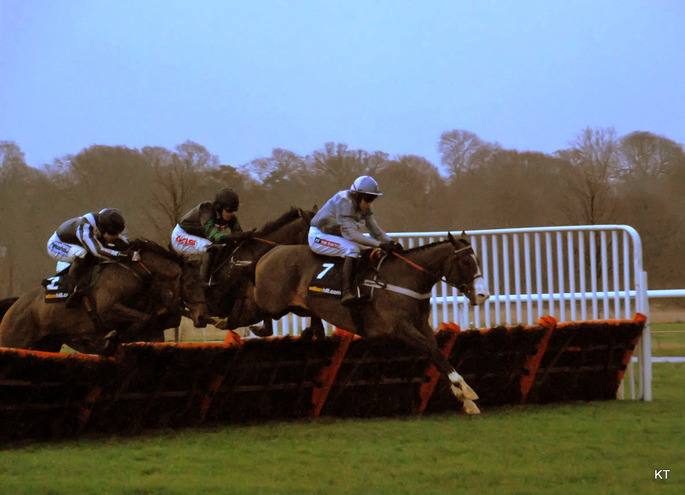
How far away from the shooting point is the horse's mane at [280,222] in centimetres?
890

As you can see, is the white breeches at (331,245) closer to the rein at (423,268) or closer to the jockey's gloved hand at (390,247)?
the jockey's gloved hand at (390,247)

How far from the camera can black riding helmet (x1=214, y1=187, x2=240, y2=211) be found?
8.86 meters

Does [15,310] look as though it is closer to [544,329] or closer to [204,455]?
[204,455]

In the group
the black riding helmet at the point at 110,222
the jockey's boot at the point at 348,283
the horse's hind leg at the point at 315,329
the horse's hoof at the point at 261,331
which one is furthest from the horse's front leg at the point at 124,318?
the jockey's boot at the point at 348,283

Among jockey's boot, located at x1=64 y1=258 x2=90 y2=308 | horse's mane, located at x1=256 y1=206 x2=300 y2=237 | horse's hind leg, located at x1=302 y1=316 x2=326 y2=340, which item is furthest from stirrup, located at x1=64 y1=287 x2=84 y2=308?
horse's hind leg, located at x1=302 y1=316 x2=326 y2=340

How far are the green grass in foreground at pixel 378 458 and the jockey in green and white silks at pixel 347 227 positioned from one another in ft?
4.74

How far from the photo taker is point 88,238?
8695 millimetres

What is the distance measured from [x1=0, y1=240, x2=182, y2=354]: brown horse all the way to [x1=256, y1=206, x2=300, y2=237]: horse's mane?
90 cm

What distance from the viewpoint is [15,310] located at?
29.4ft

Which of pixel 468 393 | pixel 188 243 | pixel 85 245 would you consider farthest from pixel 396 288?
pixel 85 245

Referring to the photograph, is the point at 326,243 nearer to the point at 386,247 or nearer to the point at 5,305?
the point at 386,247

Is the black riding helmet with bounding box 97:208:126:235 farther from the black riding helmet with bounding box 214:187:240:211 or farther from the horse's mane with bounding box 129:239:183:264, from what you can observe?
the black riding helmet with bounding box 214:187:240:211

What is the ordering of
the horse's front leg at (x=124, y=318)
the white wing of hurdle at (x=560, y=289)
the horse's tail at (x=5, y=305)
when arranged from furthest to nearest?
1. the horse's tail at (x=5, y=305)
2. the horse's front leg at (x=124, y=318)
3. the white wing of hurdle at (x=560, y=289)

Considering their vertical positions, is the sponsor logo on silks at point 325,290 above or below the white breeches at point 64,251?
below
